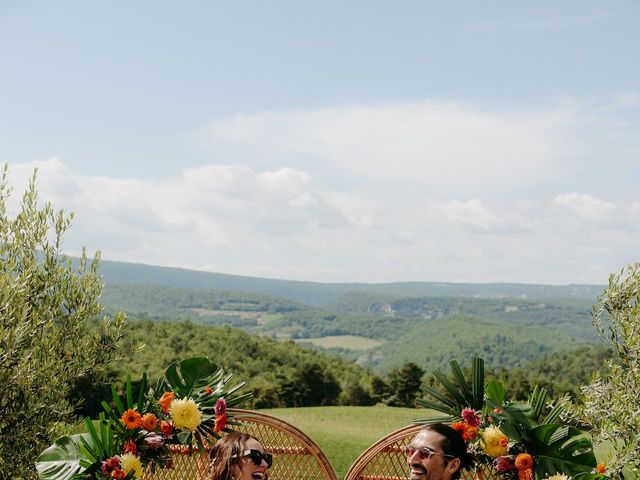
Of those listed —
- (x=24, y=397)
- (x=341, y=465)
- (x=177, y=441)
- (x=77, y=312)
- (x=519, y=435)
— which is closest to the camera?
(x=519, y=435)

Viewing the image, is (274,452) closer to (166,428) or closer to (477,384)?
(166,428)

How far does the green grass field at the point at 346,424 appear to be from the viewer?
1421 cm

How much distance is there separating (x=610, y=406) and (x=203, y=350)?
25.9 meters

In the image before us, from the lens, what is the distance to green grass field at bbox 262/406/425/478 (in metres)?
14.2

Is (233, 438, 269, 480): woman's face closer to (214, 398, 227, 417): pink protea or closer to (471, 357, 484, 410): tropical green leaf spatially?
(214, 398, 227, 417): pink protea

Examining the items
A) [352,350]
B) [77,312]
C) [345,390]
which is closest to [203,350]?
[345,390]

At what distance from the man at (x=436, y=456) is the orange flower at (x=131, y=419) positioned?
1.70m

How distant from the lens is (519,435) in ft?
13.6

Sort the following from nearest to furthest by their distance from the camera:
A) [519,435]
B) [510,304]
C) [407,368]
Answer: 1. [519,435]
2. [407,368]
3. [510,304]

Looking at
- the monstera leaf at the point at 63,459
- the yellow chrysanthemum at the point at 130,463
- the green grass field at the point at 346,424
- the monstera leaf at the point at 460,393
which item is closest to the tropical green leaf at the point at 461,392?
the monstera leaf at the point at 460,393

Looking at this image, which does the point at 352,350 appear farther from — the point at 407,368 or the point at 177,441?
the point at 177,441

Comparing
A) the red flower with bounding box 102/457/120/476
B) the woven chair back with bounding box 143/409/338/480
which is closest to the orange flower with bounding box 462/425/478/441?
the woven chair back with bounding box 143/409/338/480

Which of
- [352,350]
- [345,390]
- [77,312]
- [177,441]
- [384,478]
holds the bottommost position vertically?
[352,350]

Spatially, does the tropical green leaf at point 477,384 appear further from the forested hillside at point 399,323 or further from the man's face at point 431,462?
the forested hillside at point 399,323
